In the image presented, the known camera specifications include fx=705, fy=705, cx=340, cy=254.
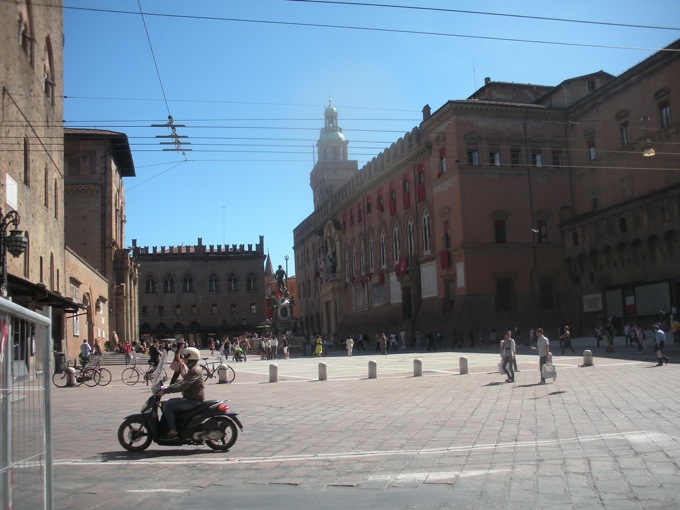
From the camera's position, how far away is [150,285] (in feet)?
285

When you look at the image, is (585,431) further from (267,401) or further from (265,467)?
(267,401)

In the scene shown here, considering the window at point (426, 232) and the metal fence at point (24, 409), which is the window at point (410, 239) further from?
the metal fence at point (24, 409)

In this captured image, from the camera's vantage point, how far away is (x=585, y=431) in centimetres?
970

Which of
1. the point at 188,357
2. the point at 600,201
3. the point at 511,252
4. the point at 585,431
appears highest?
the point at 600,201

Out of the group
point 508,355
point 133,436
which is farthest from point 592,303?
point 133,436

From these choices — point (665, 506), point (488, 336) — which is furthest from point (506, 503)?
point (488, 336)

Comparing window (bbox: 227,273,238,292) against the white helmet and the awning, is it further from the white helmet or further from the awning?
the white helmet

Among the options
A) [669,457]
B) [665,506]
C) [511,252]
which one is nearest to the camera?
[665,506]

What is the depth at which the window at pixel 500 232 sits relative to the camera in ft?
146

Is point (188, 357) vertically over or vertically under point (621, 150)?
under

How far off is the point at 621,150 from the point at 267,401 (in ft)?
107

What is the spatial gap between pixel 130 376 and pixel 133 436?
50.9 feet

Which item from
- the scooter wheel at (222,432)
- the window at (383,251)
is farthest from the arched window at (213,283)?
the scooter wheel at (222,432)

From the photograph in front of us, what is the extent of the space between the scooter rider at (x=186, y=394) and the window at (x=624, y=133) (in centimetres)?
3708
